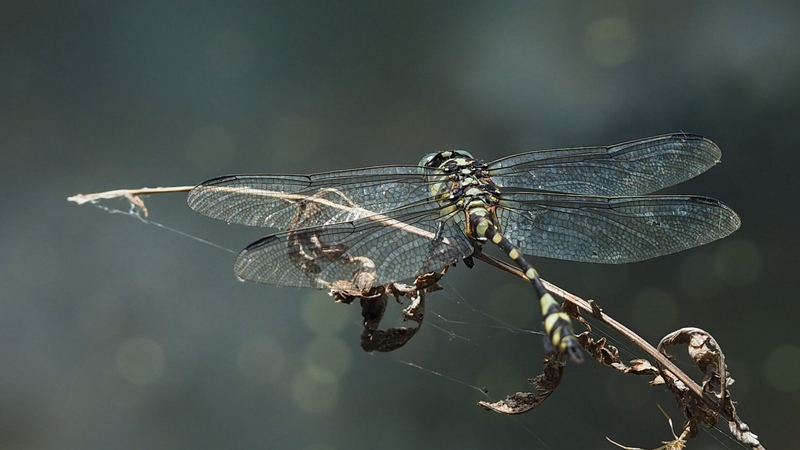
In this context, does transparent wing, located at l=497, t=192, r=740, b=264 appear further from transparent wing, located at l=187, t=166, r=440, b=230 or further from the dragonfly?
transparent wing, located at l=187, t=166, r=440, b=230

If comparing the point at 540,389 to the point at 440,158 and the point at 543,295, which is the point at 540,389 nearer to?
the point at 543,295

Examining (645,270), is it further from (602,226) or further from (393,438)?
(602,226)

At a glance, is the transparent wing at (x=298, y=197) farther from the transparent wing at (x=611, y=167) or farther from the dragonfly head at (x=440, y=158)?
the transparent wing at (x=611, y=167)

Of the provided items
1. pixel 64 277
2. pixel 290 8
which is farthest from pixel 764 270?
pixel 64 277

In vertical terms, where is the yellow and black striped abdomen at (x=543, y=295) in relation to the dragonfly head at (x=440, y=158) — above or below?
below

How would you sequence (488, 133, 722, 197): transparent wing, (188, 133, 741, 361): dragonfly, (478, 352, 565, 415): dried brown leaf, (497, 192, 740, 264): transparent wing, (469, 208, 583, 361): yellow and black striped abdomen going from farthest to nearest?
(488, 133, 722, 197): transparent wing, (497, 192, 740, 264): transparent wing, (188, 133, 741, 361): dragonfly, (478, 352, 565, 415): dried brown leaf, (469, 208, 583, 361): yellow and black striped abdomen

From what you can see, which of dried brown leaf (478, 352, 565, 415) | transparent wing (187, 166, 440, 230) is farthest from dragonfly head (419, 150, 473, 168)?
dried brown leaf (478, 352, 565, 415)

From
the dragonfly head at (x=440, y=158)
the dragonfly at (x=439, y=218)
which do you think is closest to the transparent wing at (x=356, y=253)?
the dragonfly at (x=439, y=218)
